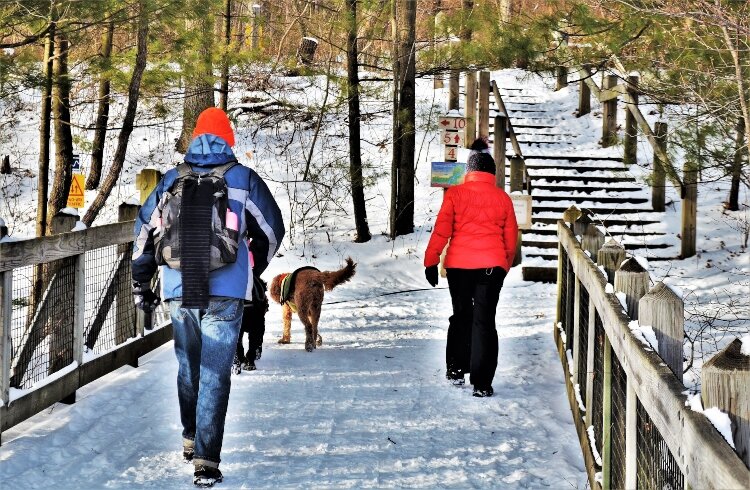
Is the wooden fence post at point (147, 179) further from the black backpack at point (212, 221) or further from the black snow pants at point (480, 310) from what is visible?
the black backpack at point (212, 221)

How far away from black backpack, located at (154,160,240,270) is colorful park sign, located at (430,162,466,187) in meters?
9.92

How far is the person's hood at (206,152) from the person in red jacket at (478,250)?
2.64 metres

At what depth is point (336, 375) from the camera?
7.59m

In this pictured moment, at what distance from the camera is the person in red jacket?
6984 mm

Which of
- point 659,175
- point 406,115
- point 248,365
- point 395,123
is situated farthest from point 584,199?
point 248,365

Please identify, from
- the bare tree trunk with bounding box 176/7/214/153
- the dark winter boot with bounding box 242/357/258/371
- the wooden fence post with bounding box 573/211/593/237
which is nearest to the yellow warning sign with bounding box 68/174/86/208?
the bare tree trunk with bounding box 176/7/214/153

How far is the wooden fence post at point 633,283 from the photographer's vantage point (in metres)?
3.78

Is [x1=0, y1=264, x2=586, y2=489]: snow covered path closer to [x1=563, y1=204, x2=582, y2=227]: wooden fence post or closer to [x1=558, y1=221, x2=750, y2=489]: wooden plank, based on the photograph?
[x1=563, y1=204, x2=582, y2=227]: wooden fence post

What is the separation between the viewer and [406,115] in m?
15.5

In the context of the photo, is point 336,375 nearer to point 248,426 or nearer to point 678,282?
point 248,426

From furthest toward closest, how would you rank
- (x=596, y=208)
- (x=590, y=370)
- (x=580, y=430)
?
(x=596, y=208), (x=580, y=430), (x=590, y=370)

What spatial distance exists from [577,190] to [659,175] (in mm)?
1878

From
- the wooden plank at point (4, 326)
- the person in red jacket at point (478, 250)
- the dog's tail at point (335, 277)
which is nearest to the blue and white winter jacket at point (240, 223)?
the wooden plank at point (4, 326)

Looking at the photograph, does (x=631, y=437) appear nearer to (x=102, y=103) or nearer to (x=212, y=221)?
(x=212, y=221)
